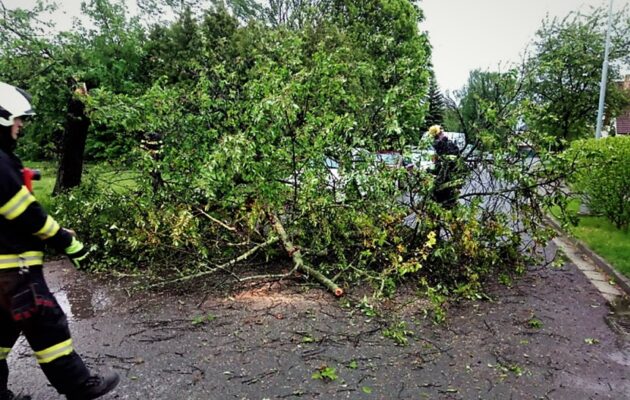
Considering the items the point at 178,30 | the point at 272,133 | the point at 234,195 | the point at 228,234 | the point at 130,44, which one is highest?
the point at 178,30

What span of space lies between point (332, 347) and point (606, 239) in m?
5.43

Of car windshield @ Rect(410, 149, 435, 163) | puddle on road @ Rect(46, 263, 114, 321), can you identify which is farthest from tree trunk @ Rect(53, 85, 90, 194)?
car windshield @ Rect(410, 149, 435, 163)

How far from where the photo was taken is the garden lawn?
223 inches

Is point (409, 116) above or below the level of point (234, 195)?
above

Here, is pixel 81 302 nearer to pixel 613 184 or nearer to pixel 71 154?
pixel 71 154

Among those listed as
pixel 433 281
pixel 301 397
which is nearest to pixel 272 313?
pixel 301 397

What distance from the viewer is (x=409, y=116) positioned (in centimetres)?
522

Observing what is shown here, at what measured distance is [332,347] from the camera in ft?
11.3

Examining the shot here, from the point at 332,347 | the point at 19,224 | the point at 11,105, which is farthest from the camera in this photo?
the point at 332,347

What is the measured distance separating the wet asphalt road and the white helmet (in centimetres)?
175

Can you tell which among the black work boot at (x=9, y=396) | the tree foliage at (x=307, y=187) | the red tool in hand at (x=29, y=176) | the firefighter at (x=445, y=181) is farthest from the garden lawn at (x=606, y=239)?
the black work boot at (x=9, y=396)

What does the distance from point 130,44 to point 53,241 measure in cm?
729

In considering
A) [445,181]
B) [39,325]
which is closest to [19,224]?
[39,325]

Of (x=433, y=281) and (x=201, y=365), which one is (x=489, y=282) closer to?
(x=433, y=281)
